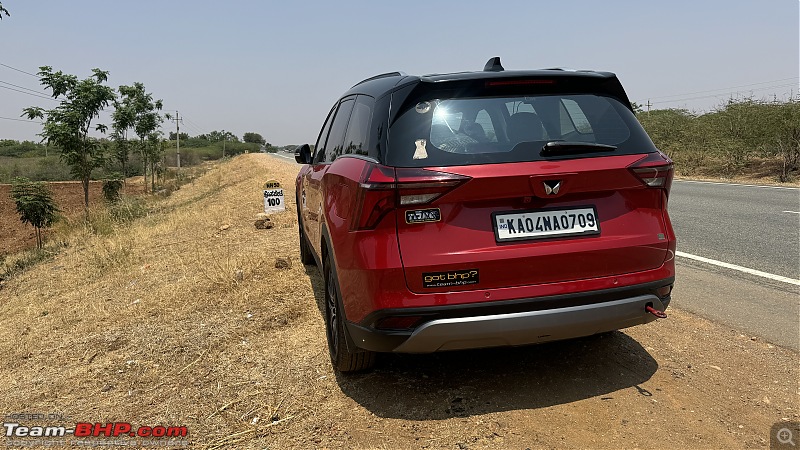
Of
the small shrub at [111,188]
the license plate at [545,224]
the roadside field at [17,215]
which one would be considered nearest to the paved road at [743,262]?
the license plate at [545,224]

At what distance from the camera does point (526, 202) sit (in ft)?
8.66

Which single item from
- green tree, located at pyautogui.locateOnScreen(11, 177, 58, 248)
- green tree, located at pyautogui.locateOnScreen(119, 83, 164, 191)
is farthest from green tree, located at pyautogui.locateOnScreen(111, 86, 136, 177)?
green tree, located at pyautogui.locateOnScreen(11, 177, 58, 248)

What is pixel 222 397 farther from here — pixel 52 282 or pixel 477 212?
pixel 52 282

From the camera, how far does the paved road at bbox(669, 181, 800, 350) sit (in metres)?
4.09

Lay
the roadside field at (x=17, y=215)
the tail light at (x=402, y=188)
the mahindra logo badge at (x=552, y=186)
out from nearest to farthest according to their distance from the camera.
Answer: the tail light at (x=402, y=188) < the mahindra logo badge at (x=552, y=186) < the roadside field at (x=17, y=215)

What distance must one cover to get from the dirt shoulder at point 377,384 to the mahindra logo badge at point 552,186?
116 centimetres

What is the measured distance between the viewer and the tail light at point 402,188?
2.52 metres

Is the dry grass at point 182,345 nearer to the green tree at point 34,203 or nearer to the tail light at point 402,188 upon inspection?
the tail light at point 402,188

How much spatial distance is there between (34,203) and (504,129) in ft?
51.5

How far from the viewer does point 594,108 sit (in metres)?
3.00

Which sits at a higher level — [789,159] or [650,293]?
[789,159]

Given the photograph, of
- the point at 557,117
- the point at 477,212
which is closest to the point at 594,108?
the point at 557,117

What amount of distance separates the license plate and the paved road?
1992 millimetres

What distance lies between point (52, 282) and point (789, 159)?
21.4 m
